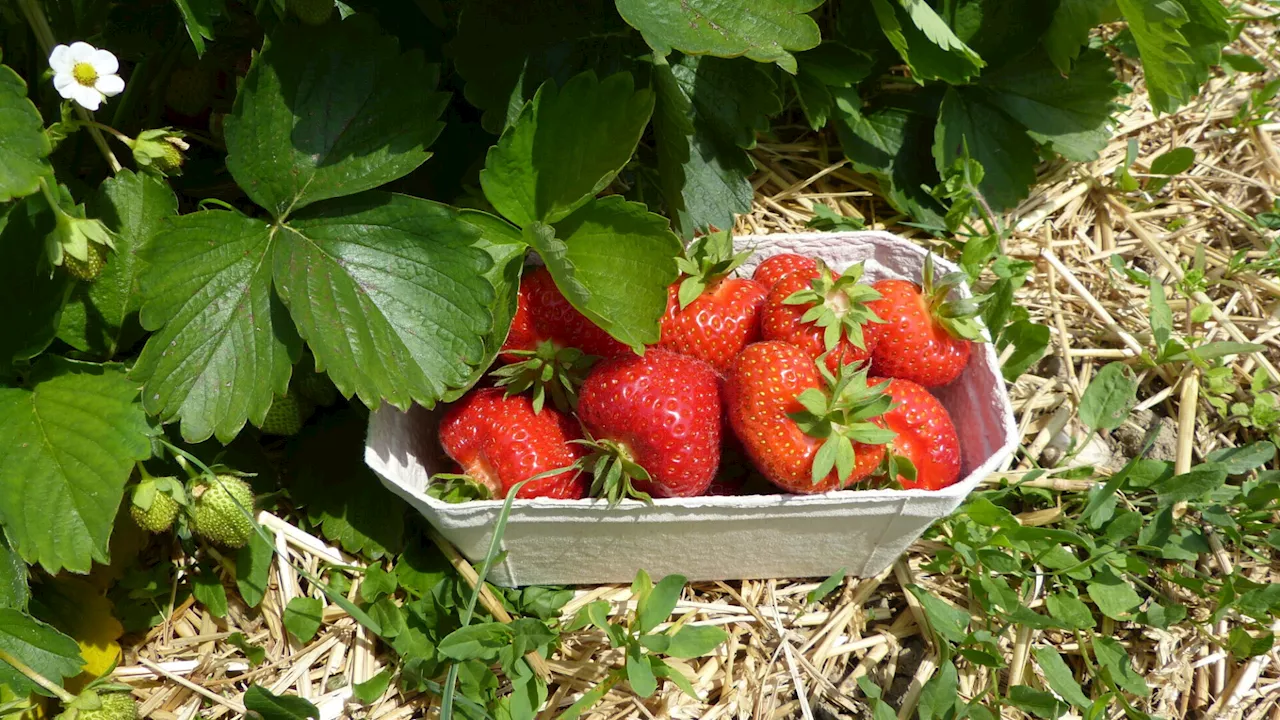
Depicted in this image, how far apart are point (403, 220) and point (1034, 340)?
75 cm

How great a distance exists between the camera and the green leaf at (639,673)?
0.96 m

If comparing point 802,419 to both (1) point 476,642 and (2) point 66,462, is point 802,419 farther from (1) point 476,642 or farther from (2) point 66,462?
(2) point 66,462

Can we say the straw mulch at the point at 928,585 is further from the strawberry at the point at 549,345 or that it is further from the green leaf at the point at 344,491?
the strawberry at the point at 549,345

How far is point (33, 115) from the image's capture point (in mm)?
747

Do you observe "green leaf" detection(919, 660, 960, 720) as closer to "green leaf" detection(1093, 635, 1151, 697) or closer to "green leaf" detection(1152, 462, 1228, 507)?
"green leaf" detection(1093, 635, 1151, 697)

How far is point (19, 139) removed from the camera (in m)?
0.74

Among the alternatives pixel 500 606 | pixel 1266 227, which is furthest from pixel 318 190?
pixel 1266 227

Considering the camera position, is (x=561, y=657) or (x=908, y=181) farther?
(x=908, y=181)

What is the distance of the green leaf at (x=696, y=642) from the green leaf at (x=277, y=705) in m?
0.36

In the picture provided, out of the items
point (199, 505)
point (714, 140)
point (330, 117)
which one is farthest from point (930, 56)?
point (199, 505)

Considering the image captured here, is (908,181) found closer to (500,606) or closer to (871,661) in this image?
(871,661)

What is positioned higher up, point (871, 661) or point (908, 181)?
point (908, 181)

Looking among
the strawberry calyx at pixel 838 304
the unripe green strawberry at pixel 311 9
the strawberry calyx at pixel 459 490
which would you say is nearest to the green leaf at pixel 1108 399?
the strawberry calyx at pixel 838 304

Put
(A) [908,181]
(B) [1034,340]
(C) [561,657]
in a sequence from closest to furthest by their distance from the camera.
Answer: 1. (C) [561,657]
2. (B) [1034,340]
3. (A) [908,181]
